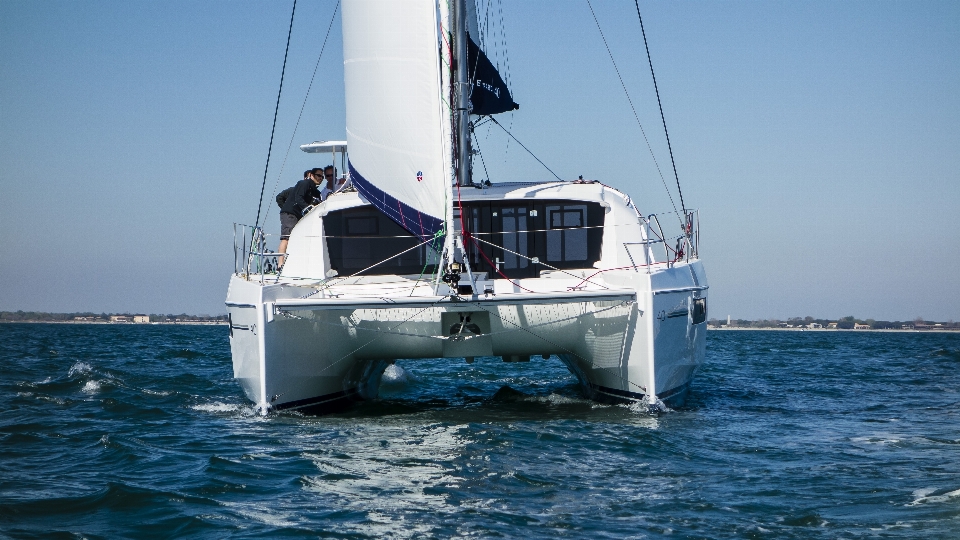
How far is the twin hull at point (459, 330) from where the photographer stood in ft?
30.6

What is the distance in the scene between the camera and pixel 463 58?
12.1m

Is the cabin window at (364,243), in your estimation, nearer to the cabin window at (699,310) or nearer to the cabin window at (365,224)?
the cabin window at (365,224)

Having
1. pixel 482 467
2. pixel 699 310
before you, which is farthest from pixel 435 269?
pixel 482 467

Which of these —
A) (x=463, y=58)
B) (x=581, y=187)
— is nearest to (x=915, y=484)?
(x=581, y=187)

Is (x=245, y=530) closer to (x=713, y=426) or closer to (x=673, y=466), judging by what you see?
(x=673, y=466)

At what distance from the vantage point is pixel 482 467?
24.4 ft

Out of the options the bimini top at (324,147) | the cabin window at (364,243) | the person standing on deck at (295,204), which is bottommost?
the cabin window at (364,243)

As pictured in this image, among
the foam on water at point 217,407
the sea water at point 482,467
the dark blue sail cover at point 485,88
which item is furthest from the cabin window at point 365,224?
the dark blue sail cover at point 485,88

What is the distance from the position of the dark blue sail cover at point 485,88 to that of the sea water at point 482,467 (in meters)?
3.78

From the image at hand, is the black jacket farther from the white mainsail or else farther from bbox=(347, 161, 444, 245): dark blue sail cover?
the white mainsail

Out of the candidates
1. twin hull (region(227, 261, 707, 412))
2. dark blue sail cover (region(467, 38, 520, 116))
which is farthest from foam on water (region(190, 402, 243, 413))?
dark blue sail cover (region(467, 38, 520, 116))

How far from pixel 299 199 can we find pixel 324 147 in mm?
2542

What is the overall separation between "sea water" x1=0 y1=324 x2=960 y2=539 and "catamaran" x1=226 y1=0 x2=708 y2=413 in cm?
59

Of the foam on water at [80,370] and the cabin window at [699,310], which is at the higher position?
the cabin window at [699,310]
